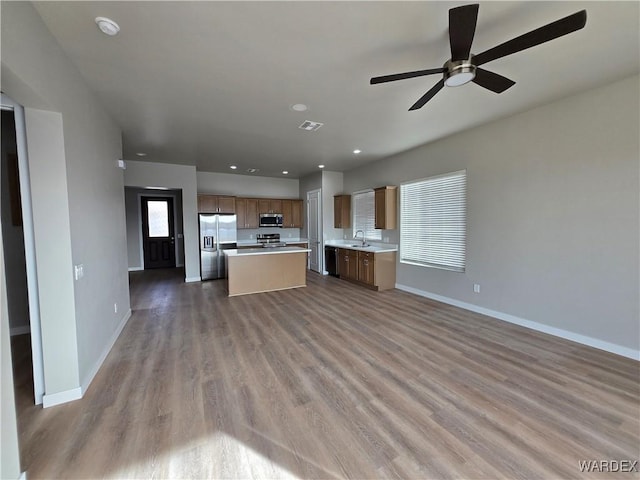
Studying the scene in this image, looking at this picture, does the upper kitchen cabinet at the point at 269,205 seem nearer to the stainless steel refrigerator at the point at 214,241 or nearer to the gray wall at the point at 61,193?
the stainless steel refrigerator at the point at 214,241

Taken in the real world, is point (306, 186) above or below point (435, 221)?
above

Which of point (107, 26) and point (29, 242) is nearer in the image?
point (107, 26)

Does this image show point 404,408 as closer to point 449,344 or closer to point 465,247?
point 449,344

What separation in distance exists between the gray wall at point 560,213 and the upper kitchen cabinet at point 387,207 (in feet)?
4.44

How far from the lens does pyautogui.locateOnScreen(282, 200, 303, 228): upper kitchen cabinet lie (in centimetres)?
817

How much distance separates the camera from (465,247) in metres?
4.39

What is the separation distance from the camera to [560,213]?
10.7 ft

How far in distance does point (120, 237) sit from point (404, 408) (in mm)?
4194

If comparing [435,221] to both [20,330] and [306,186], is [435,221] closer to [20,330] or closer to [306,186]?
[306,186]

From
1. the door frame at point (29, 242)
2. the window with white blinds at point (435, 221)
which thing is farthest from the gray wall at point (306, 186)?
the door frame at point (29, 242)

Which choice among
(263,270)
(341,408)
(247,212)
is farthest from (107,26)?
(247,212)

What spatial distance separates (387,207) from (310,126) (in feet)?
8.33

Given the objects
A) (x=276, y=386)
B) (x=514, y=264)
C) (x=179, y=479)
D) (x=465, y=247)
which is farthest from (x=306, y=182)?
(x=179, y=479)

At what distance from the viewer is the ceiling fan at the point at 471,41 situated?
5.02ft
